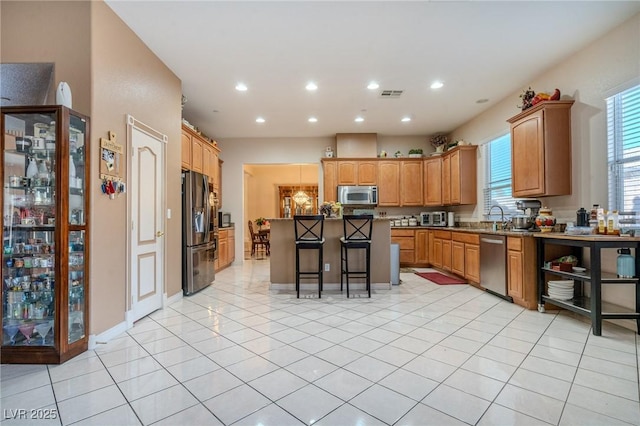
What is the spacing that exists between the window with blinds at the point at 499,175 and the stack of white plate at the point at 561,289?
1.81 m

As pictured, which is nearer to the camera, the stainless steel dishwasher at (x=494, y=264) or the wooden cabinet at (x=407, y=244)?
the stainless steel dishwasher at (x=494, y=264)

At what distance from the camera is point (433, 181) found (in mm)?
6867

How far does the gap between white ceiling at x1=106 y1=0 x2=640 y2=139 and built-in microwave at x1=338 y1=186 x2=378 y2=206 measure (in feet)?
6.74

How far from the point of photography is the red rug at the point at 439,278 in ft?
17.2

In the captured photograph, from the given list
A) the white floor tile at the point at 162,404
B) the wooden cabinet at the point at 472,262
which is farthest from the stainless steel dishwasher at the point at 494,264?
the white floor tile at the point at 162,404

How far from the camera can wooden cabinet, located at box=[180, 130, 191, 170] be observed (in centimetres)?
473

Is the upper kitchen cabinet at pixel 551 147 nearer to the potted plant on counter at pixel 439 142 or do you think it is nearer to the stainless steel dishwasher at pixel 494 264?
the stainless steel dishwasher at pixel 494 264

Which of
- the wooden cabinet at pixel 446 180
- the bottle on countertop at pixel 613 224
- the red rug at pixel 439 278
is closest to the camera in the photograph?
the bottle on countertop at pixel 613 224

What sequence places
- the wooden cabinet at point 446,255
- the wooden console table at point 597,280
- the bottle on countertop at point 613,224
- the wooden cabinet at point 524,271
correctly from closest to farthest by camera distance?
1. the wooden console table at point 597,280
2. the bottle on countertop at point 613,224
3. the wooden cabinet at point 524,271
4. the wooden cabinet at point 446,255

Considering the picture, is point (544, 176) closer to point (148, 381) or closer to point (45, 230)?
point (148, 381)

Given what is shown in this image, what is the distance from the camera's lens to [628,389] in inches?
76.2

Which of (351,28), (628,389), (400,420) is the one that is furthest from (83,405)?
(351,28)

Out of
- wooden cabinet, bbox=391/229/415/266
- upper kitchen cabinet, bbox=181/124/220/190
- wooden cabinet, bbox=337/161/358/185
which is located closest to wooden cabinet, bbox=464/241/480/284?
wooden cabinet, bbox=391/229/415/266

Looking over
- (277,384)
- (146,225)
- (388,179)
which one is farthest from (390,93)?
(277,384)
